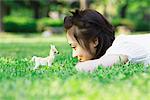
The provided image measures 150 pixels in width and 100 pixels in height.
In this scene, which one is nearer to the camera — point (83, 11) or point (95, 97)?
point (95, 97)

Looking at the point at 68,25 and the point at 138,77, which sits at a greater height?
the point at 68,25

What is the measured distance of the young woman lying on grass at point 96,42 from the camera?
5.34m

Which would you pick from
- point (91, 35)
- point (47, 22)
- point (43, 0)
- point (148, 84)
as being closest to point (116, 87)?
point (148, 84)

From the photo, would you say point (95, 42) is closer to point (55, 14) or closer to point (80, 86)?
point (80, 86)

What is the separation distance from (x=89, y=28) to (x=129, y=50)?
0.46 m

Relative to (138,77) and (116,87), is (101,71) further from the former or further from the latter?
(116,87)

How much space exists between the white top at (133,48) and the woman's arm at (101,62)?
6 centimetres

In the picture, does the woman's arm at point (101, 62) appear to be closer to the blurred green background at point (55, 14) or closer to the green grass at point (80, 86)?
the green grass at point (80, 86)

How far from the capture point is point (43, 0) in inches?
1721

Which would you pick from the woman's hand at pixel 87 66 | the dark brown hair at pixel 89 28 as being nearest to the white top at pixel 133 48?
the dark brown hair at pixel 89 28

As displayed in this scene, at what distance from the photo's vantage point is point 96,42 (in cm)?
542

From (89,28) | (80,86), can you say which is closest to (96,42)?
(89,28)

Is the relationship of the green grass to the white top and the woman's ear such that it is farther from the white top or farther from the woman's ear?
the woman's ear

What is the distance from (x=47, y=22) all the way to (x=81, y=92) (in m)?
37.4
